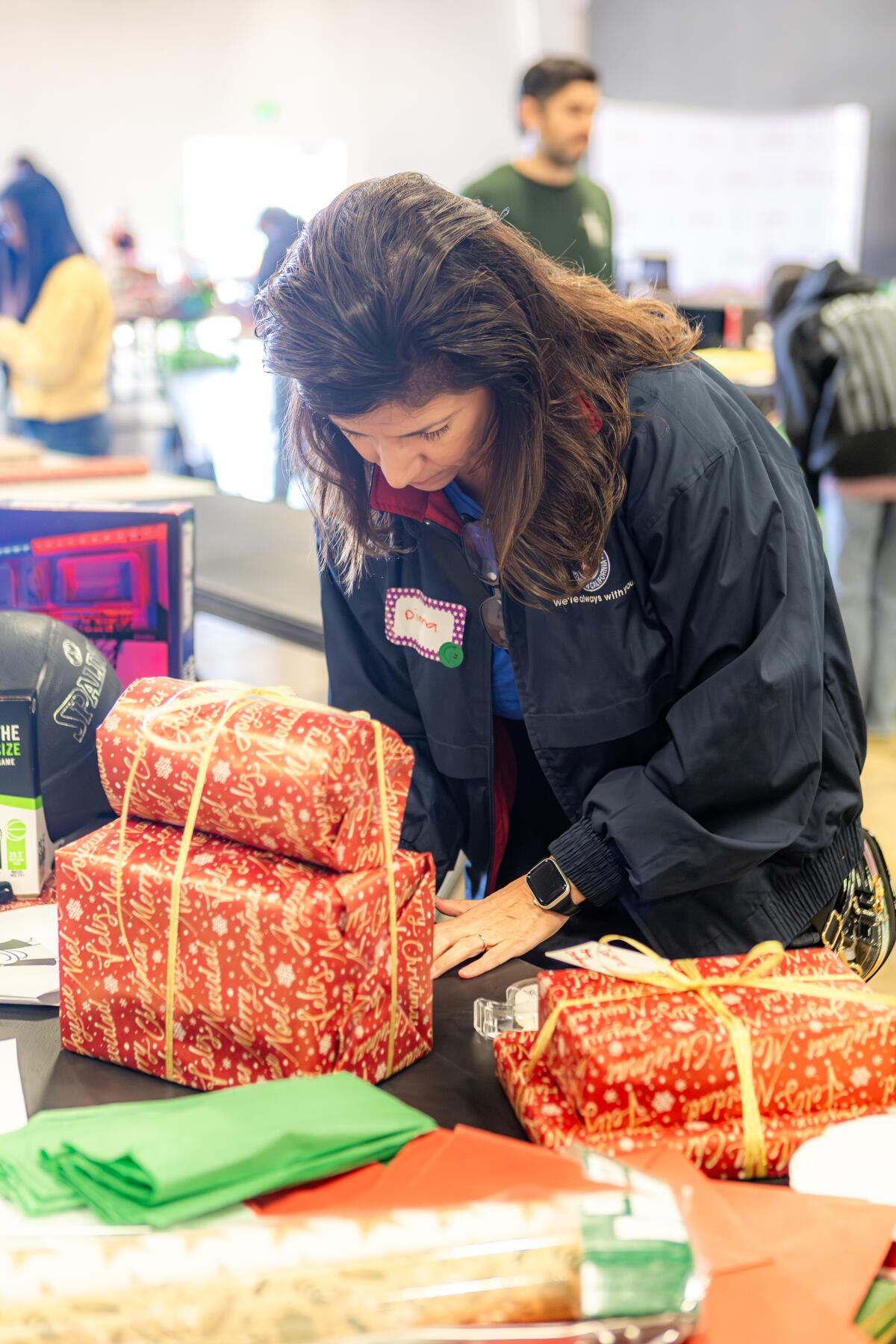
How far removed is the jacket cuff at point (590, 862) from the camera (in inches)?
44.8

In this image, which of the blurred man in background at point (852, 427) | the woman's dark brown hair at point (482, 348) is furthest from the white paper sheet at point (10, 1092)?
the blurred man in background at point (852, 427)

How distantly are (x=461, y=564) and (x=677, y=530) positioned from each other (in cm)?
24

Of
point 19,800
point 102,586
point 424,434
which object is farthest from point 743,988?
point 102,586

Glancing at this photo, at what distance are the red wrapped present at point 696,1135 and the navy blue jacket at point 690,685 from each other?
29 cm

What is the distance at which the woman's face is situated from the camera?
1.03 meters

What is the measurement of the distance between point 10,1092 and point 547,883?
0.51 meters

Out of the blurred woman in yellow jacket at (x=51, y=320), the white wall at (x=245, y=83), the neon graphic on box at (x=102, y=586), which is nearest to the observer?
the neon graphic on box at (x=102, y=586)

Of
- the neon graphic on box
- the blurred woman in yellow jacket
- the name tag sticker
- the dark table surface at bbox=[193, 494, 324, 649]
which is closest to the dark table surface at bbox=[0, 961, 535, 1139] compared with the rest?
the name tag sticker

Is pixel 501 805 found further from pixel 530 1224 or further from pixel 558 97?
pixel 558 97

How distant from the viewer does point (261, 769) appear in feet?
2.78

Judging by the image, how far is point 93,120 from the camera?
39.1 ft

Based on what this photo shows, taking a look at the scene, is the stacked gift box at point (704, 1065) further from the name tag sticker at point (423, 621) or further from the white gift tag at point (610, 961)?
the name tag sticker at point (423, 621)

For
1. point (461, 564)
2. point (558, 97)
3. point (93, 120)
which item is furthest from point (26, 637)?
point (93, 120)

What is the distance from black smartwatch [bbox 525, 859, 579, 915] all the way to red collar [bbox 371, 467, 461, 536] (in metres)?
0.35
